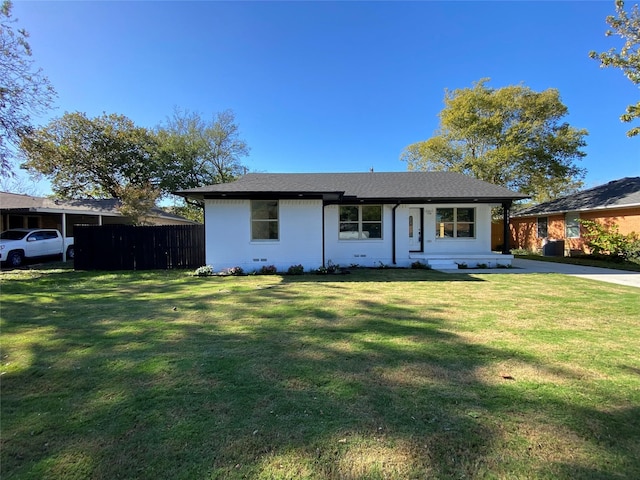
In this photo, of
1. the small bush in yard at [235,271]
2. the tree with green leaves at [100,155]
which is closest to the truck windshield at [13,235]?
the tree with green leaves at [100,155]

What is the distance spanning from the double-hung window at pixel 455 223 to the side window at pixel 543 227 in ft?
34.7

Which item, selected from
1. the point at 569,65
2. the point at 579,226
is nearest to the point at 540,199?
the point at 579,226

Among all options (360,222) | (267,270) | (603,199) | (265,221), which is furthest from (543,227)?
(267,270)

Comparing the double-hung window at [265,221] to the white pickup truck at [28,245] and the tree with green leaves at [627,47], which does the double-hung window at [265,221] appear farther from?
the tree with green leaves at [627,47]

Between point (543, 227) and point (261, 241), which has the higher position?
point (543, 227)

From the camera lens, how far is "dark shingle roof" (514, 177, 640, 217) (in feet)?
51.9

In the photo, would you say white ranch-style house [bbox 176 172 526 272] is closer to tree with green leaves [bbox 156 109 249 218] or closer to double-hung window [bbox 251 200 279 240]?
double-hung window [bbox 251 200 279 240]

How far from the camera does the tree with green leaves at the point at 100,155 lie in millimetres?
25562

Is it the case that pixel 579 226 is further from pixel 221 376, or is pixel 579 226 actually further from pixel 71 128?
pixel 71 128

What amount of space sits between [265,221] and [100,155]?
881 inches

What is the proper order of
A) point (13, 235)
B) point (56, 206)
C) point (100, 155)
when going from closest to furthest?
1. point (13, 235)
2. point (56, 206)
3. point (100, 155)

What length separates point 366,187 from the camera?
1484 centimetres

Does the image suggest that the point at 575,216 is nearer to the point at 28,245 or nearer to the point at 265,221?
the point at 265,221

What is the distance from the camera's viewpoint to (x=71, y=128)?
84.2 ft
